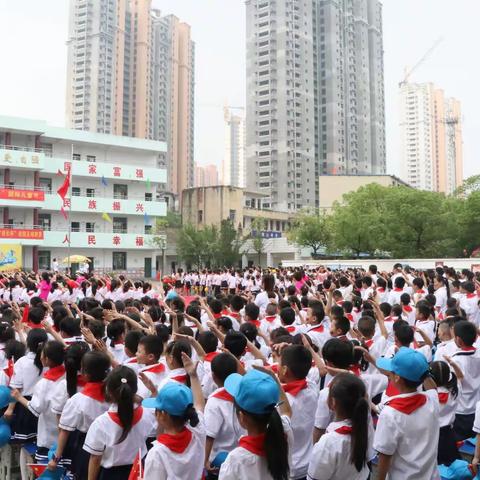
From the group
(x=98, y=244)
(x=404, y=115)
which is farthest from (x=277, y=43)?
(x=98, y=244)

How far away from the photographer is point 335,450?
234 cm

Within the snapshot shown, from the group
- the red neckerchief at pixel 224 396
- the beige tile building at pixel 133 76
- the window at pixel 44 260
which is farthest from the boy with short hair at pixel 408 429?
the beige tile building at pixel 133 76

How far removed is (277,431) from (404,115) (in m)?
101

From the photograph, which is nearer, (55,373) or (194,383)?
(194,383)

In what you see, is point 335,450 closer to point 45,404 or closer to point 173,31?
point 45,404

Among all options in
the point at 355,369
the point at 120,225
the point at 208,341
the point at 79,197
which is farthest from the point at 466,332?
the point at 120,225

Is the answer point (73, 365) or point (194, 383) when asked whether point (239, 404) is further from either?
point (73, 365)

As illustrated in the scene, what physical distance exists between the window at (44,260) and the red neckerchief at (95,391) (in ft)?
93.6

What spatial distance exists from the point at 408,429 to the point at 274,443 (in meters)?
0.85

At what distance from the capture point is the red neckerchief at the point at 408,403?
2584 mm

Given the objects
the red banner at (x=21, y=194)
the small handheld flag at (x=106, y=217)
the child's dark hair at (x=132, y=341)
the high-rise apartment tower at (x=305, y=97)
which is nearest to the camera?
the child's dark hair at (x=132, y=341)

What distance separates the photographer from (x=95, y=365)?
3.05 metres

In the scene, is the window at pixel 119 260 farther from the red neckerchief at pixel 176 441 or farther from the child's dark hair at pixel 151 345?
the red neckerchief at pixel 176 441

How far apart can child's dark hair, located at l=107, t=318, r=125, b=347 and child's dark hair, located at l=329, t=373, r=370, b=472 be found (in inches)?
106
